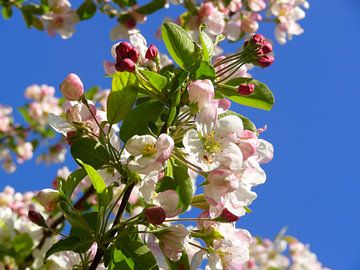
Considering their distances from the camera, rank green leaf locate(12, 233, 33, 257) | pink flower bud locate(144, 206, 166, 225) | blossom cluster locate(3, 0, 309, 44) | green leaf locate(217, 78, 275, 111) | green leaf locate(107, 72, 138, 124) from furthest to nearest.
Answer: blossom cluster locate(3, 0, 309, 44) → green leaf locate(12, 233, 33, 257) → green leaf locate(217, 78, 275, 111) → green leaf locate(107, 72, 138, 124) → pink flower bud locate(144, 206, 166, 225)

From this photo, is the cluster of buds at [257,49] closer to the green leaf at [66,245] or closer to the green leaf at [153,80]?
the green leaf at [153,80]

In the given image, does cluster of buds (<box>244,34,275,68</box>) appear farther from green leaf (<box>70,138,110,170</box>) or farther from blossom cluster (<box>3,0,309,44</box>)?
blossom cluster (<box>3,0,309,44</box>)

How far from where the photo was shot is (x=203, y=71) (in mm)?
1306

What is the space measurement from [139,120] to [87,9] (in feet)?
6.82

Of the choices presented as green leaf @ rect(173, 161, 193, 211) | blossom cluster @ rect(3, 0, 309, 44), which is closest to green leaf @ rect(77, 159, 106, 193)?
green leaf @ rect(173, 161, 193, 211)

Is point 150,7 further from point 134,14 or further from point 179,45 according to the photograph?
point 179,45

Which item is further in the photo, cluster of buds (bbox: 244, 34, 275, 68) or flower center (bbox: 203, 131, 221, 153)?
cluster of buds (bbox: 244, 34, 275, 68)

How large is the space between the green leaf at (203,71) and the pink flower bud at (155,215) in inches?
12.9

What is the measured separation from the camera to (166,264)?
49.9 inches

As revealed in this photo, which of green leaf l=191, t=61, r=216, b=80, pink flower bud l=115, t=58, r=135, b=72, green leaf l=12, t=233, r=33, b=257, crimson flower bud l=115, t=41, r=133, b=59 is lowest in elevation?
green leaf l=12, t=233, r=33, b=257

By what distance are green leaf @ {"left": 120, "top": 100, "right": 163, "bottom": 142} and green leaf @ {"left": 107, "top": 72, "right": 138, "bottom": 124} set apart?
0.7 inches

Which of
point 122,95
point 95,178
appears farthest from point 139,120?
point 95,178

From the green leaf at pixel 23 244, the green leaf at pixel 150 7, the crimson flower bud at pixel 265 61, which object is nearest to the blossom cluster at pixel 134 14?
the green leaf at pixel 150 7

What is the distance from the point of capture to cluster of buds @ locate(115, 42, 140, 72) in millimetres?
1240
